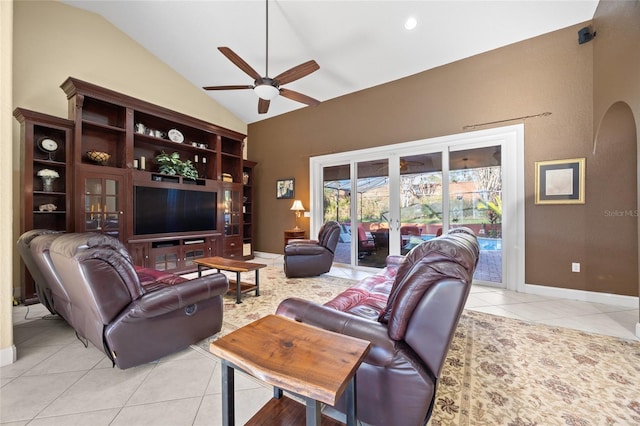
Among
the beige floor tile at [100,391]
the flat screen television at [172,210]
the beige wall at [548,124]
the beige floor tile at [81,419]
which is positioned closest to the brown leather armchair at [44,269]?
the beige floor tile at [100,391]

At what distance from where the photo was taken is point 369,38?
3.69 metres

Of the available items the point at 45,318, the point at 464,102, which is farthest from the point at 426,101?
the point at 45,318

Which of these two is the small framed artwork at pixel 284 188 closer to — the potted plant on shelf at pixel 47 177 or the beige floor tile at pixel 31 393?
the potted plant on shelf at pixel 47 177

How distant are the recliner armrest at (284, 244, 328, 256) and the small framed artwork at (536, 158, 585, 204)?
3.30 meters

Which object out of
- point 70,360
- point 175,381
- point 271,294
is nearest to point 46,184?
point 70,360

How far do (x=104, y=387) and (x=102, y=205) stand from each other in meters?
3.03

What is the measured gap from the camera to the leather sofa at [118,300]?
1.64 metres

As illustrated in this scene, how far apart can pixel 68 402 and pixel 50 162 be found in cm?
324

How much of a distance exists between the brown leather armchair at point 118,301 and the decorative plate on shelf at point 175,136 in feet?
11.5

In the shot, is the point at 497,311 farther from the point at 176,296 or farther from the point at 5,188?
the point at 5,188

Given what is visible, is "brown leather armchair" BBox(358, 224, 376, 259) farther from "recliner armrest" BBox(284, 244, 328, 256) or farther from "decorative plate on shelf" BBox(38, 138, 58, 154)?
"decorative plate on shelf" BBox(38, 138, 58, 154)

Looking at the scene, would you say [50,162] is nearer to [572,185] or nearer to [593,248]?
[572,185]

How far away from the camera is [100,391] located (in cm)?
165

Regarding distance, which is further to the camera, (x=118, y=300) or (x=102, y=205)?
(x=102, y=205)
